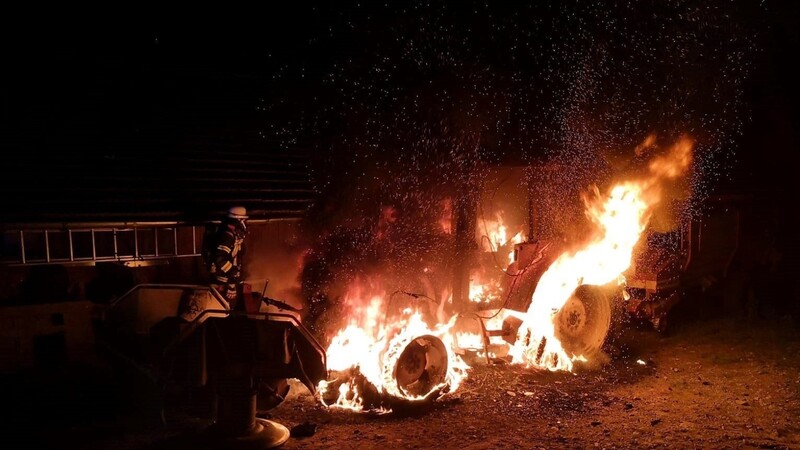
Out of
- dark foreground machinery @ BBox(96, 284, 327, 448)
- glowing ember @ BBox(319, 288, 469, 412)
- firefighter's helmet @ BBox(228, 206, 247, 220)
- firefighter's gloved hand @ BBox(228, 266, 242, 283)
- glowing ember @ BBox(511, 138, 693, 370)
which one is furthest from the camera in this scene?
glowing ember @ BBox(511, 138, 693, 370)

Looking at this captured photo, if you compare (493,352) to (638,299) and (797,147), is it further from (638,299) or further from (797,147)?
(797,147)

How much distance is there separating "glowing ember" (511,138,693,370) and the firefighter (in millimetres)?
4863

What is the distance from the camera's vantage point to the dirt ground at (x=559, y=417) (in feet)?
19.2

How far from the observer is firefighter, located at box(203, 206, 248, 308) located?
7.09 meters

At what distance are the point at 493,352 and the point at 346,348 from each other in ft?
9.54

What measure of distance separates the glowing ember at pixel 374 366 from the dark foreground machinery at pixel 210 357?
3.35ft

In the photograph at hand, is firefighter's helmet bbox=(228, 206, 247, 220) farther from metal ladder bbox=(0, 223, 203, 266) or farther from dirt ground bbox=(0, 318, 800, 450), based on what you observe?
dirt ground bbox=(0, 318, 800, 450)

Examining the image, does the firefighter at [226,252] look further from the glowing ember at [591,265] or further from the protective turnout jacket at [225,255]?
the glowing ember at [591,265]

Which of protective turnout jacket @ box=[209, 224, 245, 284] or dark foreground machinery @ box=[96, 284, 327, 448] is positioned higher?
protective turnout jacket @ box=[209, 224, 245, 284]

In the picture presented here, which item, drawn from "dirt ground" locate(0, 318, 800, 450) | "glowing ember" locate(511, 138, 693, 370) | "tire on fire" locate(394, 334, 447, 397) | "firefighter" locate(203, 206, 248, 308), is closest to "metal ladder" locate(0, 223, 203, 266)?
"firefighter" locate(203, 206, 248, 308)

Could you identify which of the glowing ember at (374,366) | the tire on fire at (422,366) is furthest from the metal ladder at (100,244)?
the tire on fire at (422,366)

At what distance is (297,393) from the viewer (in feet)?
24.4

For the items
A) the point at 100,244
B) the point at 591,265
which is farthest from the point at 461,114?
the point at 100,244

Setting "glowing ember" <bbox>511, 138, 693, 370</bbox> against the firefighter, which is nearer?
the firefighter
